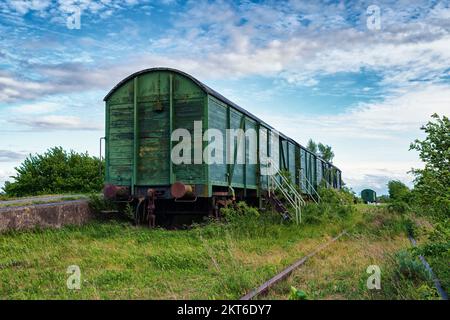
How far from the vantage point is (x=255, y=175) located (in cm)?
1703

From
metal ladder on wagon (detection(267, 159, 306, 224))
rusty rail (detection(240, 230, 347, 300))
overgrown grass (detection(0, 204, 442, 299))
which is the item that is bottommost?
overgrown grass (detection(0, 204, 442, 299))

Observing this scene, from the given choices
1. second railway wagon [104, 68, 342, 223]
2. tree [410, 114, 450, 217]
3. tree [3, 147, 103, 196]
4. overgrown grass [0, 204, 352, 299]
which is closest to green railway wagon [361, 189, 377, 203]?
tree [3, 147, 103, 196]

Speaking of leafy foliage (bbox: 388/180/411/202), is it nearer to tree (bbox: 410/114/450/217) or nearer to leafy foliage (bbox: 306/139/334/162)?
tree (bbox: 410/114/450/217)

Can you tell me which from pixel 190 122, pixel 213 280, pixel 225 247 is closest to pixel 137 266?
pixel 213 280

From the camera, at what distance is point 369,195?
55.9m

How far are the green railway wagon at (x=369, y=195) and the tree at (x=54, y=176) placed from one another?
37.3 meters

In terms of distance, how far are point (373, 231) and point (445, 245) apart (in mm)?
6013

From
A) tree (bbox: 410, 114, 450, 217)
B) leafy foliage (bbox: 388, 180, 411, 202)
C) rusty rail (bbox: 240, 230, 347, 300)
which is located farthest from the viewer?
leafy foliage (bbox: 388, 180, 411, 202)

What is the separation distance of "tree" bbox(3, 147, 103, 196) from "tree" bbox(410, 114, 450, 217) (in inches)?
835

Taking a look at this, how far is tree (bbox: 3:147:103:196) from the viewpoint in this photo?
26844 millimetres

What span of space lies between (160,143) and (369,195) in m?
47.2

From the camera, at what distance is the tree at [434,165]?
8451 mm

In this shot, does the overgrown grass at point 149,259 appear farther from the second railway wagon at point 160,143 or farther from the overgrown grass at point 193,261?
the second railway wagon at point 160,143
